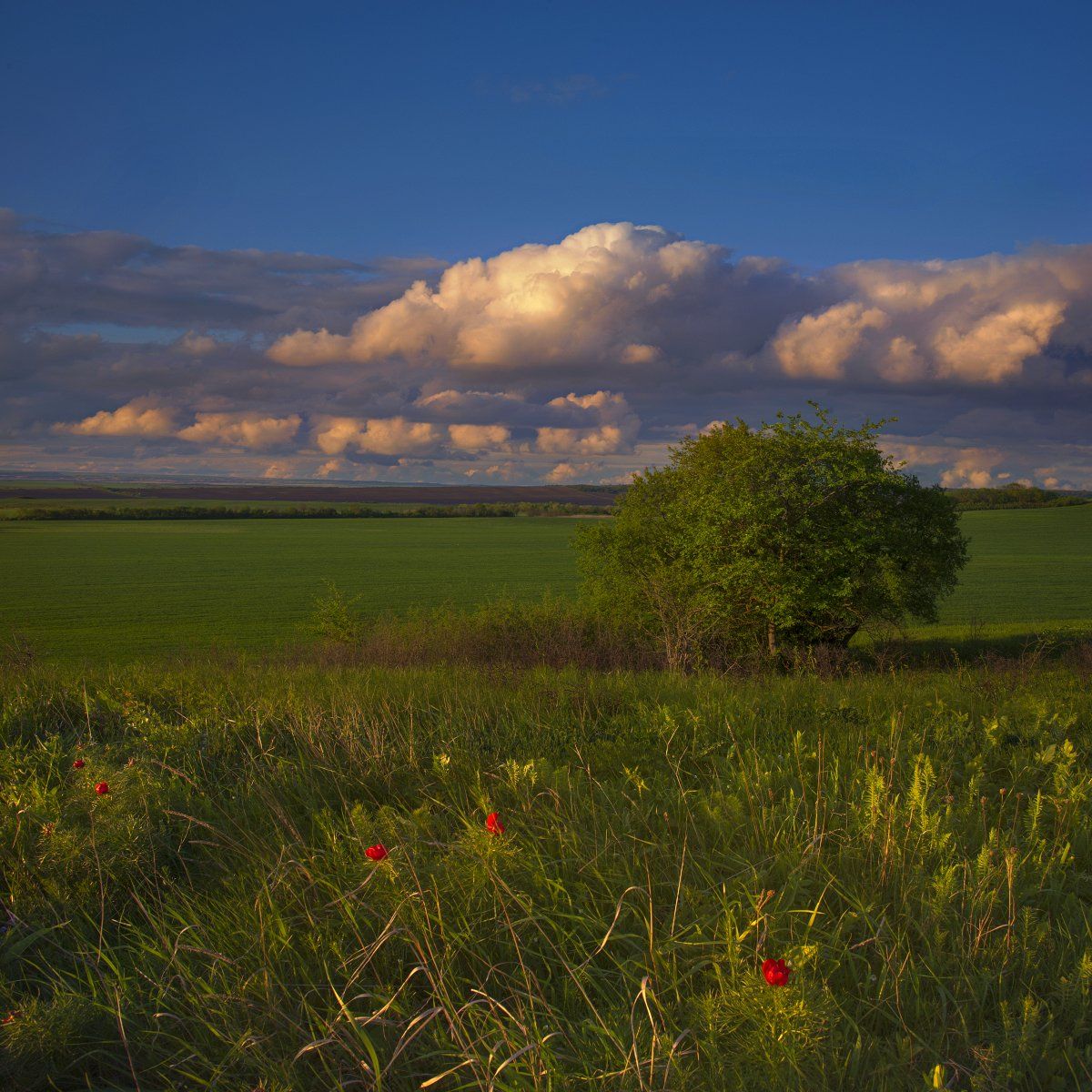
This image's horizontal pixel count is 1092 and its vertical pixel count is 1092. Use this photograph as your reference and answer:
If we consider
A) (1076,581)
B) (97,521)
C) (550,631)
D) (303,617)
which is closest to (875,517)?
(550,631)

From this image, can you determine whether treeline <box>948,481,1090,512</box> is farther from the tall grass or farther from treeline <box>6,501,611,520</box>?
the tall grass

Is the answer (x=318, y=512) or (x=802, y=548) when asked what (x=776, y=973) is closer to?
(x=802, y=548)

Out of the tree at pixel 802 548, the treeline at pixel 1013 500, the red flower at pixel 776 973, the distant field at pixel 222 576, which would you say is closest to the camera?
the red flower at pixel 776 973

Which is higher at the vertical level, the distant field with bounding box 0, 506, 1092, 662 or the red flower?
the red flower

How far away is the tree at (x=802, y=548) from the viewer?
23266 mm

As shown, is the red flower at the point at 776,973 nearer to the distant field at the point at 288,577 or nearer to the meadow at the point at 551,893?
the meadow at the point at 551,893

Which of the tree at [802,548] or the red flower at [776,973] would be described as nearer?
the red flower at [776,973]

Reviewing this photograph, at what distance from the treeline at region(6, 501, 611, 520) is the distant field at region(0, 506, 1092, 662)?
1752cm

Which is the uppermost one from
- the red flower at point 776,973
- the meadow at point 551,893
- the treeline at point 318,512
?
the treeline at point 318,512

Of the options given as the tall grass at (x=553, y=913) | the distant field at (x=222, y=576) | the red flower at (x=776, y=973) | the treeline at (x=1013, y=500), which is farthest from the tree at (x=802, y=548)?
the treeline at (x=1013, y=500)

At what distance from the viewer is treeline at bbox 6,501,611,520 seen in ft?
487

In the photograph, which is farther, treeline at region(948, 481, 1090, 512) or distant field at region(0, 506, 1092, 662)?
treeline at region(948, 481, 1090, 512)

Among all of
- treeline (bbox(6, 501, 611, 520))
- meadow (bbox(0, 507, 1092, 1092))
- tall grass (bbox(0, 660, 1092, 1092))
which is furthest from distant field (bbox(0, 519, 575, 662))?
treeline (bbox(6, 501, 611, 520))

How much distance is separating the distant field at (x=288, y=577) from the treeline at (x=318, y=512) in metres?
17.5
